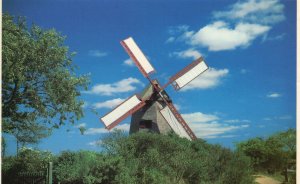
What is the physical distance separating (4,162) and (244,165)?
6621mm

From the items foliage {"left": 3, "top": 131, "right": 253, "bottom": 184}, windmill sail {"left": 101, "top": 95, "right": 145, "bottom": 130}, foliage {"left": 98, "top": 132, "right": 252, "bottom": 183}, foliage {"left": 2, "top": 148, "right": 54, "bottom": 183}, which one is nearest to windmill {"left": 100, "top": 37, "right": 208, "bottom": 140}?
windmill sail {"left": 101, "top": 95, "right": 145, "bottom": 130}

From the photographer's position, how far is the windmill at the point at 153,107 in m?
14.3

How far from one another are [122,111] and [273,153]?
6.48 meters

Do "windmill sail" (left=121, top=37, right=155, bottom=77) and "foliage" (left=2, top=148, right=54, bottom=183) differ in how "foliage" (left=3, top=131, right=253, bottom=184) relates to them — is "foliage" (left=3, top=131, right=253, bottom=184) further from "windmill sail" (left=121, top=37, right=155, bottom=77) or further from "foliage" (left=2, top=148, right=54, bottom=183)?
"windmill sail" (left=121, top=37, right=155, bottom=77)

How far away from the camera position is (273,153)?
17.7m

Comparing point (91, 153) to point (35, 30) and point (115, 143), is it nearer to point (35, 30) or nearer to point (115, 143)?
point (115, 143)

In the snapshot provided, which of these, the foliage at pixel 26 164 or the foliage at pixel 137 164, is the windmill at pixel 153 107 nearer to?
the foliage at pixel 137 164

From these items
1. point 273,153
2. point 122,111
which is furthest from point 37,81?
point 273,153

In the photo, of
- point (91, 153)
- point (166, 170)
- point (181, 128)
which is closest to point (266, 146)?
point (181, 128)

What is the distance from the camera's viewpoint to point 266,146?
60.7 ft

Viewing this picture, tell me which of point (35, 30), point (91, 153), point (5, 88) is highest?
point (35, 30)

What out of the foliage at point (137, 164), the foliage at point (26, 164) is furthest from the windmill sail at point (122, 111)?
the foliage at point (26, 164)

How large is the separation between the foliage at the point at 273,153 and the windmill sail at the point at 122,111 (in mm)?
3986

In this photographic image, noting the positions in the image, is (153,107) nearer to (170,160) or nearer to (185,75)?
(185,75)
